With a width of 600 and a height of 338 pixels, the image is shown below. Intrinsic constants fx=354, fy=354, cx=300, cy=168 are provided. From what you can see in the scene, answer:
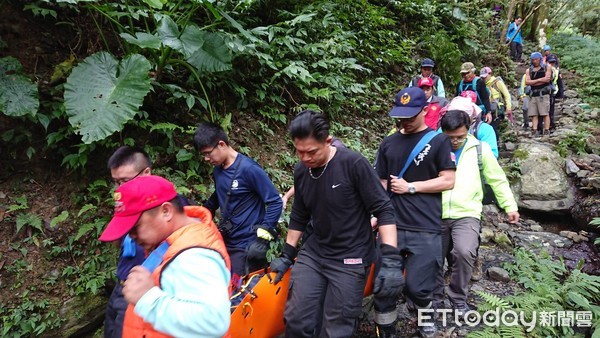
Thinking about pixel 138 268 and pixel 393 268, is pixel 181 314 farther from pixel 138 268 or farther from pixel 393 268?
pixel 393 268

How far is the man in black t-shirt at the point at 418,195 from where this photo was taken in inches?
121

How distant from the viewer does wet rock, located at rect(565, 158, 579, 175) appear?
7.61m

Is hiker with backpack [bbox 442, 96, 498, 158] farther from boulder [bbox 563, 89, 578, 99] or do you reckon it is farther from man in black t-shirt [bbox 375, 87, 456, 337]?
boulder [bbox 563, 89, 578, 99]

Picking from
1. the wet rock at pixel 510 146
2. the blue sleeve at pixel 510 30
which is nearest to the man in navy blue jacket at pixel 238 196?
the wet rock at pixel 510 146

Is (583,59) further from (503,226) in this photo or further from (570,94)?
(503,226)

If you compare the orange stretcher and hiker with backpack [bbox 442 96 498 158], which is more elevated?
hiker with backpack [bbox 442 96 498 158]

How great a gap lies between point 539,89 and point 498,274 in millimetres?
7245

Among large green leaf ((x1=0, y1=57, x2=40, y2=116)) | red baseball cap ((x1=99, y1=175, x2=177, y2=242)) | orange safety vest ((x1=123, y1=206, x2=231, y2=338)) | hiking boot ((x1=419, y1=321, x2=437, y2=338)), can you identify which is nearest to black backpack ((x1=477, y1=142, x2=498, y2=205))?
hiking boot ((x1=419, y1=321, x2=437, y2=338))

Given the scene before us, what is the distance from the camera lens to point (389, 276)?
2.48 metres

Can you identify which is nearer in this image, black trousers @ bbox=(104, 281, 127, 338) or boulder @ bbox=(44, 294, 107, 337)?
black trousers @ bbox=(104, 281, 127, 338)

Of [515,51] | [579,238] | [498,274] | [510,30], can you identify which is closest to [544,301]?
[498,274]

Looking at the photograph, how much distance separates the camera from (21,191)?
4016mm

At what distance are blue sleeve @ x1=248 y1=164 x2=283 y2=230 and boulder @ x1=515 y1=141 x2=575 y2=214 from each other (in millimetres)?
6249

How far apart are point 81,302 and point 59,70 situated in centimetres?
264
